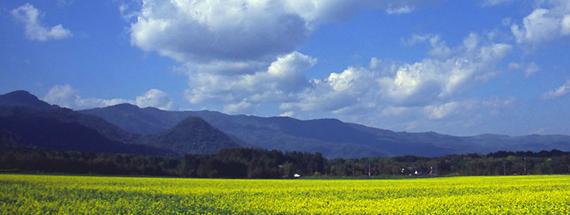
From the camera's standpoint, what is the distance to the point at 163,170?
344 feet

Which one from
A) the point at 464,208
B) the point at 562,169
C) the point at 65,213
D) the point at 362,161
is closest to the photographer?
the point at 65,213

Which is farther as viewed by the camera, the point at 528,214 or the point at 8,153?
the point at 8,153

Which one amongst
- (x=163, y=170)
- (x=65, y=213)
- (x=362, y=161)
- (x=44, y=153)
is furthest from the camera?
(x=362, y=161)

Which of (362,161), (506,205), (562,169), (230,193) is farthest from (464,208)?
(362,161)

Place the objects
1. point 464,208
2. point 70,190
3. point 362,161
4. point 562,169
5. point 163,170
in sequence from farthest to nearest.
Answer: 1. point 362,161
2. point 562,169
3. point 163,170
4. point 70,190
5. point 464,208

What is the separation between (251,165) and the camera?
388 feet

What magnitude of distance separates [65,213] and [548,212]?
69.2 ft

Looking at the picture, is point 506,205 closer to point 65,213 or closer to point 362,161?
point 65,213

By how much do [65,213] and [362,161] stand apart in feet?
458

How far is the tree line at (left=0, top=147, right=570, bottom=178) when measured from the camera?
278ft

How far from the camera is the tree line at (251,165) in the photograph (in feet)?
278

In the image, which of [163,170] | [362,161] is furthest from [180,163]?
[362,161]

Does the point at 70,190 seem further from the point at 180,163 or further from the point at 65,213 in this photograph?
the point at 180,163

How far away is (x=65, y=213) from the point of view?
24031mm
